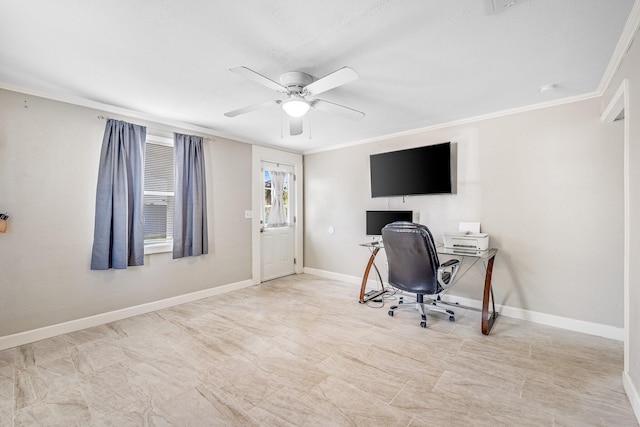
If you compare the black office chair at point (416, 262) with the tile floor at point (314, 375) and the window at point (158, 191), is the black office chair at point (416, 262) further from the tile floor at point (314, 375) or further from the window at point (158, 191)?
the window at point (158, 191)

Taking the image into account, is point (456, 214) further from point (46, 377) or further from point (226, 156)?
point (46, 377)

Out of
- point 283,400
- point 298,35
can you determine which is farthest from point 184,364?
point 298,35

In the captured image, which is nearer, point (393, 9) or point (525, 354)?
point (393, 9)

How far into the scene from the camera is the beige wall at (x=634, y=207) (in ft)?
5.42

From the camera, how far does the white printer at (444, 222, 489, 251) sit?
9.94 ft

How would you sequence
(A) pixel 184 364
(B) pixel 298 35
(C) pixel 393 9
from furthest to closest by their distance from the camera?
1. (A) pixel 184 364
2. (B) pixel 298 35
3. (C) pixel 393 9

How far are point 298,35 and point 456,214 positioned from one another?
2.88 m

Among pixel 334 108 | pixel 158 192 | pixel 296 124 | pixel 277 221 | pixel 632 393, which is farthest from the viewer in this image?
pixel 277 221

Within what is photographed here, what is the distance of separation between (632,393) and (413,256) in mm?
1667

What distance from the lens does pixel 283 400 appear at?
5.96 ft

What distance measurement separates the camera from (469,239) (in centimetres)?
308

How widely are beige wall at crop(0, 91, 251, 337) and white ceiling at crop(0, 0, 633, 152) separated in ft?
1.03

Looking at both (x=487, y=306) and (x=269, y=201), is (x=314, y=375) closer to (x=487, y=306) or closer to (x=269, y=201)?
(x=487, y=306)

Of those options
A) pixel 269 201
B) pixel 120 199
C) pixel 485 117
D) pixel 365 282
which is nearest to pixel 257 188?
pixel 269 201
